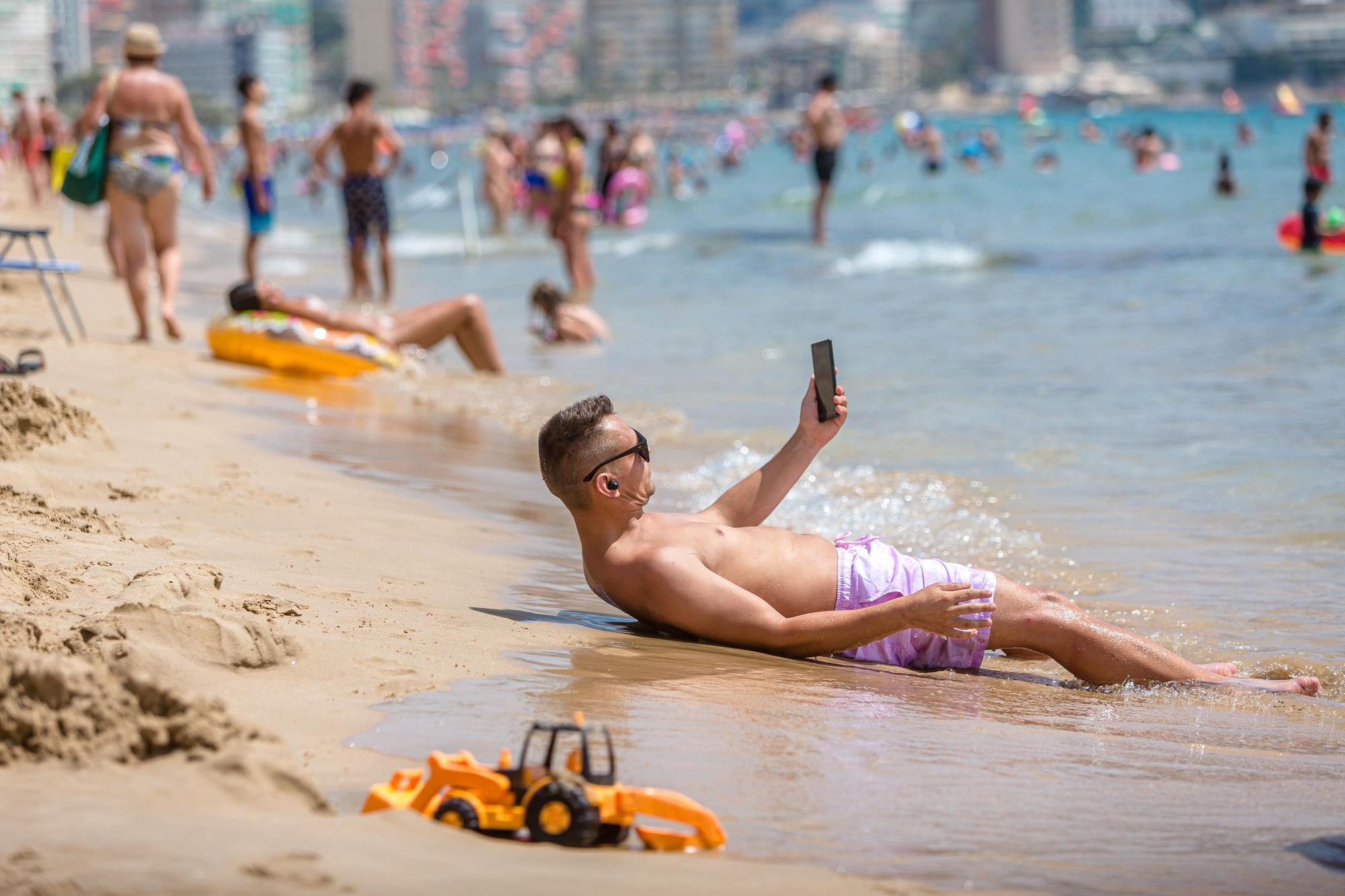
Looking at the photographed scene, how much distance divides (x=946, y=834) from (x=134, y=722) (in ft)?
4.17

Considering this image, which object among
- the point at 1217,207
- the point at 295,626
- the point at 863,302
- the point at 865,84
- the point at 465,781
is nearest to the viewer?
the point at 465,781

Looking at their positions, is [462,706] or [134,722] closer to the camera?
[134,722]

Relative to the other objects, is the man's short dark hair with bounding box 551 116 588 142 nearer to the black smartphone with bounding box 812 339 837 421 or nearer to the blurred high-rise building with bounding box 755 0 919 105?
the black smartphone with bounding box 812 339 837 421

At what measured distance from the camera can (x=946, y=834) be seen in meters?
Result: 2.39

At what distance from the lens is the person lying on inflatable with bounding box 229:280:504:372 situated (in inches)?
333

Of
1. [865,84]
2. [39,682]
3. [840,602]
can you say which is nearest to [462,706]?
[39,682]

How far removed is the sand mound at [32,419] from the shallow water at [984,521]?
1108 millimetres

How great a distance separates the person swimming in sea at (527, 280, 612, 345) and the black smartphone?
6.45m

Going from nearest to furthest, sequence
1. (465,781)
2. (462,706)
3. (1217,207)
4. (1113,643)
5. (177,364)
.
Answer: (465,781) → (462,706) → (1113,643) → (177,364) → (1217,207)

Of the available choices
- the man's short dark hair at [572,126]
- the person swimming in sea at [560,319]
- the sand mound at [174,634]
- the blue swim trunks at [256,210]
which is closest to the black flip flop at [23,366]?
the sand mound at [174,634]

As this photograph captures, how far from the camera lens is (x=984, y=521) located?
5.39 meters

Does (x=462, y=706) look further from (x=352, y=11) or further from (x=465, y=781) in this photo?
(x=352, y=11)

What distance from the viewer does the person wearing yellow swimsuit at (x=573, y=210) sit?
13469mm

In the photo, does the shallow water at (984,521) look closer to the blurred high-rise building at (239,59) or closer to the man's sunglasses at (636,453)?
the man's sunglasses at (636,453)
